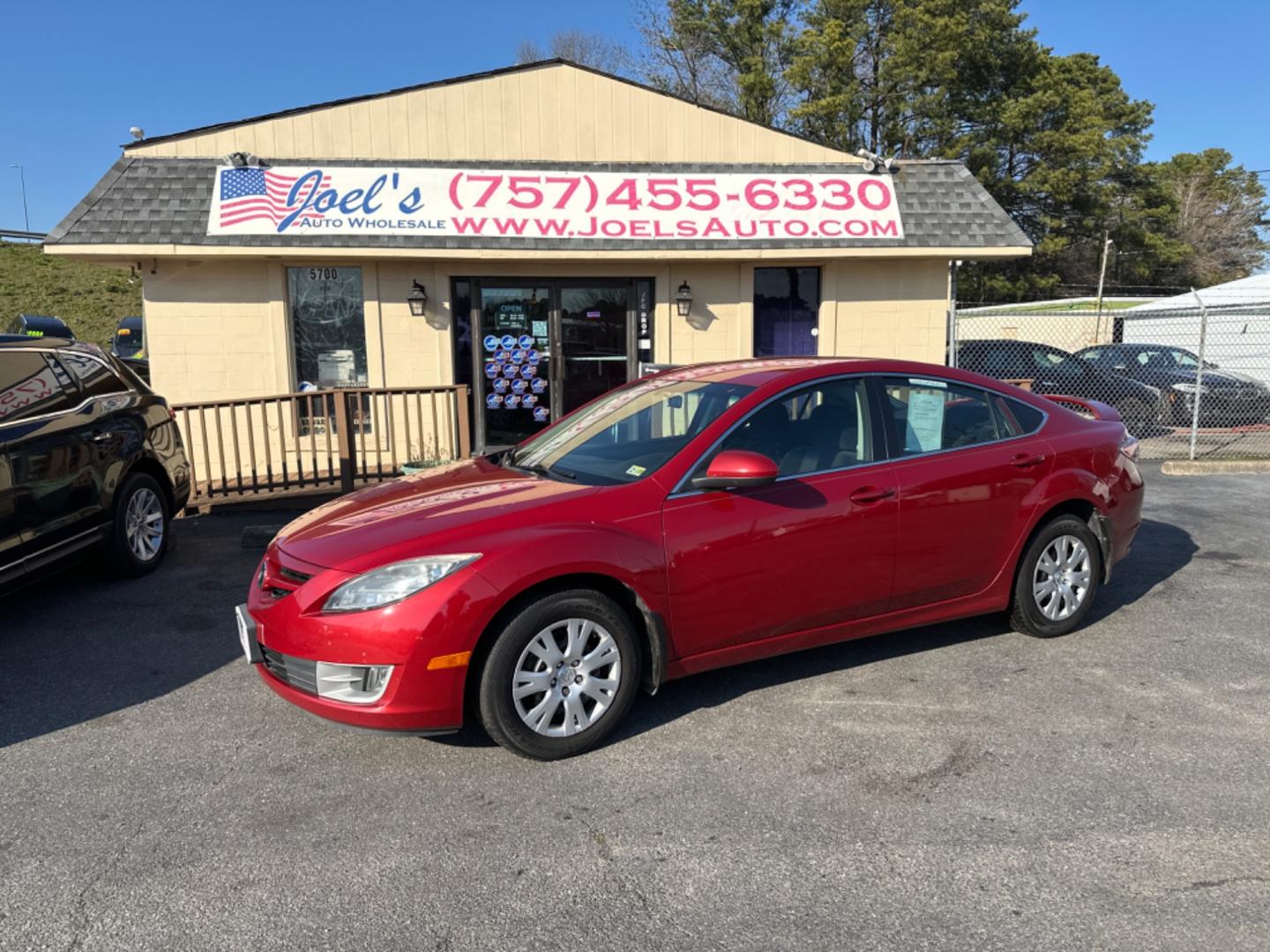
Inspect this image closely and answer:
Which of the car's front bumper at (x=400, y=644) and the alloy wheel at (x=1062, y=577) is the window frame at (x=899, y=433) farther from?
the car's front bumper at (x=400, y=644)

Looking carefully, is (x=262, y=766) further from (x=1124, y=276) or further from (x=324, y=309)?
(x=1124, y=276)

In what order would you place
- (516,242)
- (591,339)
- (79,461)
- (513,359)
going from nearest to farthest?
(79,461)
(516,242)
(513,359)
(591,339)

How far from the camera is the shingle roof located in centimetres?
915

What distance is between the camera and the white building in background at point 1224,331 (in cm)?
1927

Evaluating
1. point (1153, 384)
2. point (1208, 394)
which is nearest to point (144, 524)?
point (1153, 384)

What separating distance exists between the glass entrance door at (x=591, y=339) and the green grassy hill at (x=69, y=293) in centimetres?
2292

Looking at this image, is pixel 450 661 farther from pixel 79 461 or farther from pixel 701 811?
pixel 79 461

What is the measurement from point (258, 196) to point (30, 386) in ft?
15.3

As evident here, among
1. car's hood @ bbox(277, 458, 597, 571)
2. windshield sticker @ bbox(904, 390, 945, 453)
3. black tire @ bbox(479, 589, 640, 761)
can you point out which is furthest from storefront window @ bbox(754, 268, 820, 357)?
black tire @ bbox(479, 589, 640, 761)

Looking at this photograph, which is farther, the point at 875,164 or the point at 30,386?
the point at 875,164

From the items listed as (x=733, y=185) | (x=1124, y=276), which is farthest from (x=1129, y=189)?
(x=733, y=185)

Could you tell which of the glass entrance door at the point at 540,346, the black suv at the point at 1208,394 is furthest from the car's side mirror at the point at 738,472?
the black suv at the point at 1208,394

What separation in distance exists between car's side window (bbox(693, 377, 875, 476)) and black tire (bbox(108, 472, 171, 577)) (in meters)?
4.44

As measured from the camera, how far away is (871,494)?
418 cm
